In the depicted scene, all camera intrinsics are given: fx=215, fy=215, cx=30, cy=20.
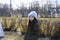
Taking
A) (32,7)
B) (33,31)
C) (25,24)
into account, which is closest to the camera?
(33,31)

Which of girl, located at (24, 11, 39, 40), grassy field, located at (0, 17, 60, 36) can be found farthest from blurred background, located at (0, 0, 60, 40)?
girl, located at (24, 11, 39, 40)

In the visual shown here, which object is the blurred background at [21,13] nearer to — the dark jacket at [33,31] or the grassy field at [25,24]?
the grassy field at [25,24]

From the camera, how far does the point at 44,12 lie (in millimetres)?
10781

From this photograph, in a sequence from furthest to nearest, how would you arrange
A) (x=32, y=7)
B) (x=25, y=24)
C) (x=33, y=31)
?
(x=32, y=7), (x=25, y=24), (x=33, y=31)

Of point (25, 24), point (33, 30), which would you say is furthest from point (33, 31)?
point (25, 24)

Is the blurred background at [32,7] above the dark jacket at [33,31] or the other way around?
above

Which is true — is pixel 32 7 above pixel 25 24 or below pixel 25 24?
above

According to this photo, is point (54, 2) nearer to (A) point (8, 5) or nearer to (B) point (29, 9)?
(B) point (29, 9)

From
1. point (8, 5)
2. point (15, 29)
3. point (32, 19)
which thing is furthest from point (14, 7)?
point (32, 19)

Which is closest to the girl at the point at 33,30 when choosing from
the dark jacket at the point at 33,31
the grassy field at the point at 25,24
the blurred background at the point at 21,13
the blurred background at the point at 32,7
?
the dark jacket at the point at 33,31

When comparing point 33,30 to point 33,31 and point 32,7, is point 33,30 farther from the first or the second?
point 32,7

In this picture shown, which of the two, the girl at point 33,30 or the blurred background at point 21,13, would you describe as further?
the blurred background at point 21,13

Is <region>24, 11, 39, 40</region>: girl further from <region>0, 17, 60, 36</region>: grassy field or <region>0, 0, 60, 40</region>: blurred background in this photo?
<region>0, 0, 60, 40</region>: blurred background

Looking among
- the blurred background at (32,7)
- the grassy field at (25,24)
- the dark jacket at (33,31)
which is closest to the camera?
the dark jacket at (33,31)
